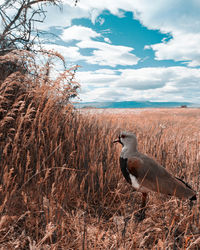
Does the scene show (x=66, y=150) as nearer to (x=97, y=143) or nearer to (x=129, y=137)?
(x=97, y=143)

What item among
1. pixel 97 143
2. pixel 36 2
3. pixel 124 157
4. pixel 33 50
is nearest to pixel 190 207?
pixel 124 157

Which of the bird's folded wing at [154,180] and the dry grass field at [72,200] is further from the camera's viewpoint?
the bird's folded wing at [154,180]

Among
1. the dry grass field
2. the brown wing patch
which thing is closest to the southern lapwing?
the brown wing patch

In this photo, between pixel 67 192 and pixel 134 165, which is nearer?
pixel 134 165

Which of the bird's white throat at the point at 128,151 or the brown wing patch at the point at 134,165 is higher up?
the bird's white throat at the point at 128,151

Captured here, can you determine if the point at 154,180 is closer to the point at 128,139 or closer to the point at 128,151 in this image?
Result: the point at 128,151

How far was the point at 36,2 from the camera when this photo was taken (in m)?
7.67

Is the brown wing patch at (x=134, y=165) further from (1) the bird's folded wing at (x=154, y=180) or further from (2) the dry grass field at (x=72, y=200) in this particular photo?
(2) the dry grass field at (x=72, y=200)

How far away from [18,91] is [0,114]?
64 centimetres

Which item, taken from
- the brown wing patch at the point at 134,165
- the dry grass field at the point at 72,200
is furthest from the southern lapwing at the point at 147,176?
the dry grass field at the point at 72,200

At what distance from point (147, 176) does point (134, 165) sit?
184mm

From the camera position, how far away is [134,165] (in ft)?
7.10

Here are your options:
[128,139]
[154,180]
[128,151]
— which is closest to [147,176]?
[154,180]

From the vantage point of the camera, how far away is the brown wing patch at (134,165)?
216 centimetres
